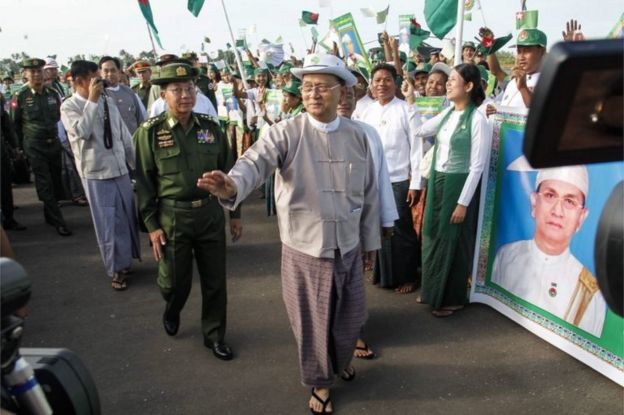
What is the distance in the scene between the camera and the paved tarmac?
9.45 ft

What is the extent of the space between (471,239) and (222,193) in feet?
7.42

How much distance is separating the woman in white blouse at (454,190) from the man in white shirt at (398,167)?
0.22m

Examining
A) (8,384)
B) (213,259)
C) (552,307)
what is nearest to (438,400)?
(552,307)

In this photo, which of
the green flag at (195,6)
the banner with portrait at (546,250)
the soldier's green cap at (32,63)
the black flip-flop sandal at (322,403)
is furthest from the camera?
the green flag at (195,6)

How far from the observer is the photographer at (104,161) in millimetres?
4207

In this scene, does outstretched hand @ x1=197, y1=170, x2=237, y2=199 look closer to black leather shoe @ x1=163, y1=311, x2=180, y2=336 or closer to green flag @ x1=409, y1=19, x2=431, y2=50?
black leather shoe @ x1=163, y1=311, x2=180, y2=336

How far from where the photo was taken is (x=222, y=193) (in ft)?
7.43

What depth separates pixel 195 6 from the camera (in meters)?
7.09

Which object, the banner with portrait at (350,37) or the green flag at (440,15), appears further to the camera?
the banner with portrait at (350,37)

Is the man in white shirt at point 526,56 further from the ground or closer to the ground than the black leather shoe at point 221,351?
further from the ground

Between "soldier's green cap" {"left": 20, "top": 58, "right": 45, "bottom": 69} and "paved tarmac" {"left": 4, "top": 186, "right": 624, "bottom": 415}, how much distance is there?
2771 millimetres

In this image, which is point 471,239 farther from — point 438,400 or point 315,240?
point 315,240

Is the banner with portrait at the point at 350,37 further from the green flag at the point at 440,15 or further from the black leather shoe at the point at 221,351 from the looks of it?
the black leather shoe at the point at 221,351

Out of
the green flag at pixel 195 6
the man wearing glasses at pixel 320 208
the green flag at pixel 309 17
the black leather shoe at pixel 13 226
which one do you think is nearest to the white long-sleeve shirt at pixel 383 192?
the man wearing glasses at pixel 320 208
